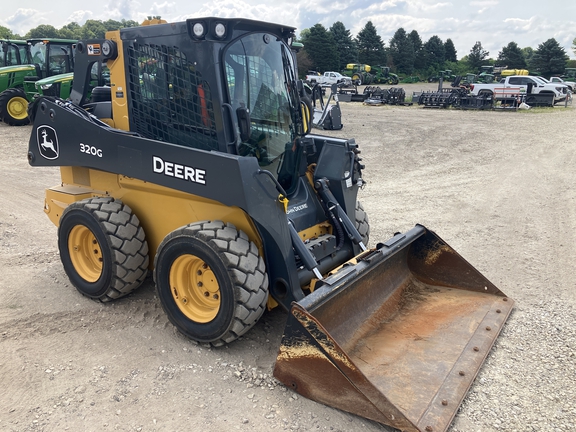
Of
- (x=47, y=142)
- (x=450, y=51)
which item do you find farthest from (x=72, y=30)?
(x=47, y=142)

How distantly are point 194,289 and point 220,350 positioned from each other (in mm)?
512

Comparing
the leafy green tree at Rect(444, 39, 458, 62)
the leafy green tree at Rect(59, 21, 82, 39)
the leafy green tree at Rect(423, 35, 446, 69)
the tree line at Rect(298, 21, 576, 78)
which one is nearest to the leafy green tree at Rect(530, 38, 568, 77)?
the tree line at Rect(298, 21, 576, 78)

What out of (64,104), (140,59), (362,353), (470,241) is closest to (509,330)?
(362,353)

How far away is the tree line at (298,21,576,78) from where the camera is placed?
53.2 m

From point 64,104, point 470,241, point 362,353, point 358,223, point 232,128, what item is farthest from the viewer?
point 470,241

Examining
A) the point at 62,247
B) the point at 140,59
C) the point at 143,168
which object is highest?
the point at 140,59

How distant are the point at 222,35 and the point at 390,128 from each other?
13035 millimetres

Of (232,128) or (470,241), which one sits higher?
(232,128)

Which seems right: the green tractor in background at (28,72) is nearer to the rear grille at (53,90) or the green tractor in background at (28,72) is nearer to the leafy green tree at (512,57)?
the rear grille at (53,90)

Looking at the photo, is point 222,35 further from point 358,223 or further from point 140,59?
point 358,223

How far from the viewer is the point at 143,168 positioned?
3.84m

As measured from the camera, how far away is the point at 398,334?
3.62m

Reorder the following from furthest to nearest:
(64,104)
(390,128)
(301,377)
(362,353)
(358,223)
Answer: (390,128), (358,223), (64,104), (362,353), (301,377)

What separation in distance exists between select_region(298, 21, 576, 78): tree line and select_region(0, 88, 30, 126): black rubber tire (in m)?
39.8
